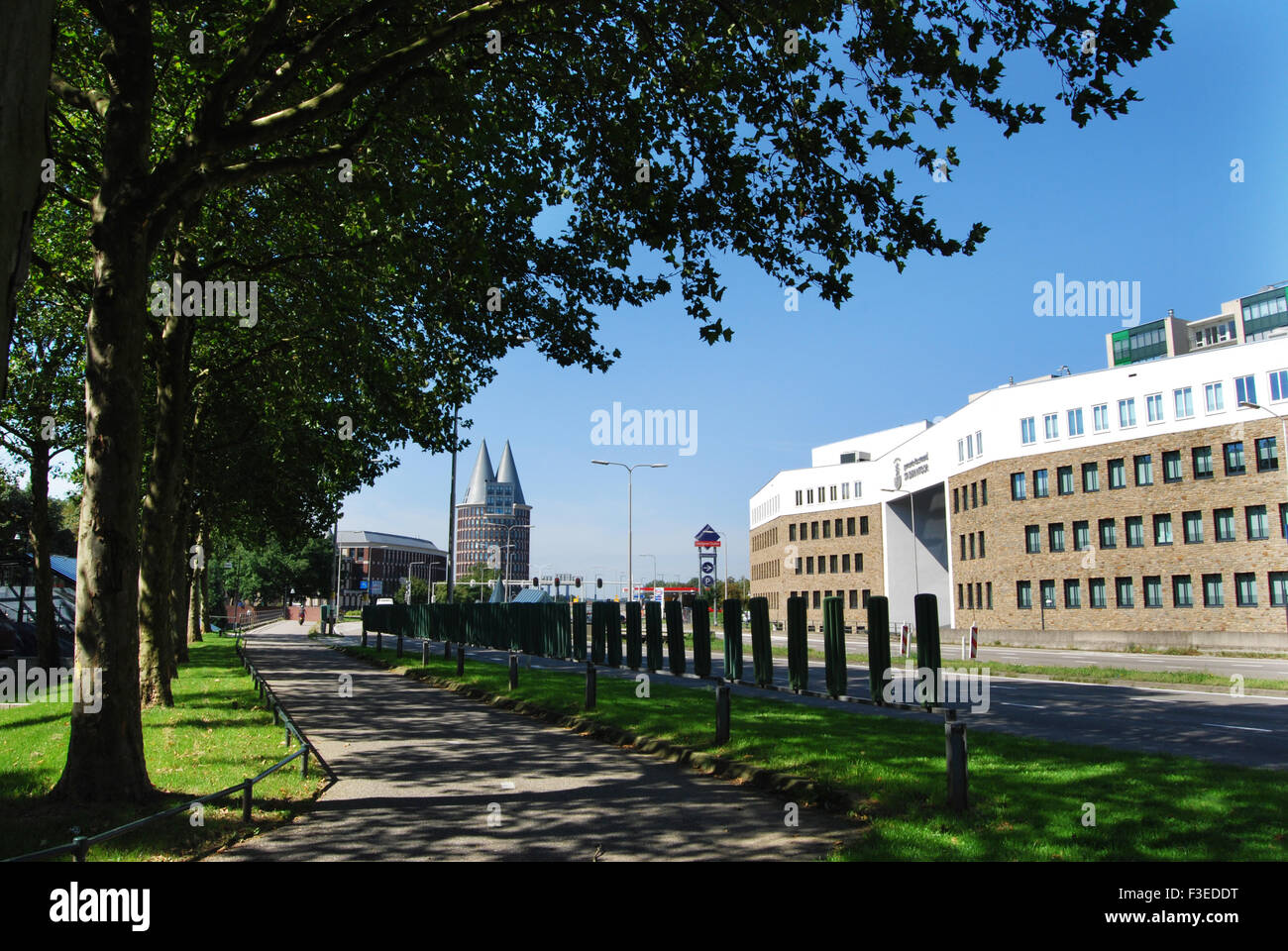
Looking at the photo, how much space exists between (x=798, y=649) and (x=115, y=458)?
6661mm

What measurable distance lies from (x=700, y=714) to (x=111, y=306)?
892 centimetres

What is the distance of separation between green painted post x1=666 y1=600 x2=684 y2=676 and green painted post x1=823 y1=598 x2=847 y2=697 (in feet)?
8.47

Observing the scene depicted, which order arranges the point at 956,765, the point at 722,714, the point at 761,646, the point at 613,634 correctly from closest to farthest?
the point at 956,765 → the point at 761,646 → the point at 722,714 → the point at 613,634

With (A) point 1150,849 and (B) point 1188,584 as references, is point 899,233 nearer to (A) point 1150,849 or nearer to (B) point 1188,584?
(A) point 1150,849

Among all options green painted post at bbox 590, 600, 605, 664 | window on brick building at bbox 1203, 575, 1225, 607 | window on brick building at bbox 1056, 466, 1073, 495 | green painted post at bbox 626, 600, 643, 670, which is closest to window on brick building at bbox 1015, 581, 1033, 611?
window on brick building at bbox 1056, 466, 1073, 495

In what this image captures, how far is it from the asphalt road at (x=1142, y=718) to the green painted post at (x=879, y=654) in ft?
8.95

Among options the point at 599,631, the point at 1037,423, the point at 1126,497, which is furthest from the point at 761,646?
the point at 1037,423

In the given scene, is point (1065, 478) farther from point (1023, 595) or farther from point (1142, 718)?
point (1142, 718)

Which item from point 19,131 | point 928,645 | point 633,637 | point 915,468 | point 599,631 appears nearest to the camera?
point 19,131

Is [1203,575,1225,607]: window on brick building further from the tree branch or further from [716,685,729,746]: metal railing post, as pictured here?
the tree branch

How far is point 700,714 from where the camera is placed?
42.4 feet

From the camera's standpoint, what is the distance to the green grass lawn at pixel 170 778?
20.9 ft

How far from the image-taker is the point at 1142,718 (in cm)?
1370

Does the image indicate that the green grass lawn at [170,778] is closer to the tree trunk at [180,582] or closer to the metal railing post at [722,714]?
the metal railing post at [722,714]
